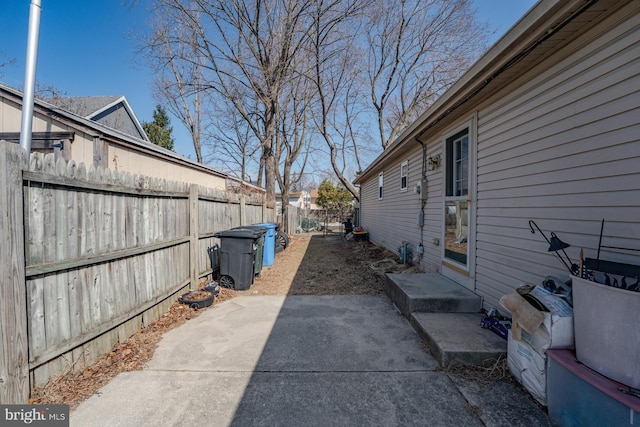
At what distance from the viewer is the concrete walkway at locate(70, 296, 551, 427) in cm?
206

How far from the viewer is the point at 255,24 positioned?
1089 centimetres

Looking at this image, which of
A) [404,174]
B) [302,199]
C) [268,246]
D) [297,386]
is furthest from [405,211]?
[302,199]

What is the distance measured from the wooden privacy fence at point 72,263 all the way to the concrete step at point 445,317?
10.9 ft

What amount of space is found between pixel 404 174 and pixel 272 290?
4.48 meters

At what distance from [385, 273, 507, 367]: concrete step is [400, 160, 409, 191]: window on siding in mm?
3069

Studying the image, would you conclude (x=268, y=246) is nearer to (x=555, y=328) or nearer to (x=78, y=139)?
(x=78, y=139)

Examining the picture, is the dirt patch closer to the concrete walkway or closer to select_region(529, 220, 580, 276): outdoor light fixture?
the concrete walkway

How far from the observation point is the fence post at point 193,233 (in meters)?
4.71

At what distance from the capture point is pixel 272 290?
Answer: 17.7 feet

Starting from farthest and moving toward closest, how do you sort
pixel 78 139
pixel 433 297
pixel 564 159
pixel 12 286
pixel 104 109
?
pixel 104 109, pixel 78 139, pixel 433 297, pixel 564 159, pixel 12 286

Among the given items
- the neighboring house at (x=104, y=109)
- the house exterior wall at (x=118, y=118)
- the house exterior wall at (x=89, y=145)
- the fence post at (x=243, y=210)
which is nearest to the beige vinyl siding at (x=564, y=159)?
the fence post at (x=243, y=210)

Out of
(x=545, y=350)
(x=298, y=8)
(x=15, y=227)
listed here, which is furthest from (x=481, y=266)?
(x=298, y=8)

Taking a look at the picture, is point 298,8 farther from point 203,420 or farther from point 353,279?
point 203,420

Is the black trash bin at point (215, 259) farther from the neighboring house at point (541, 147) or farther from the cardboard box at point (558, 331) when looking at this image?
the cardboard box at point (558, 331)
